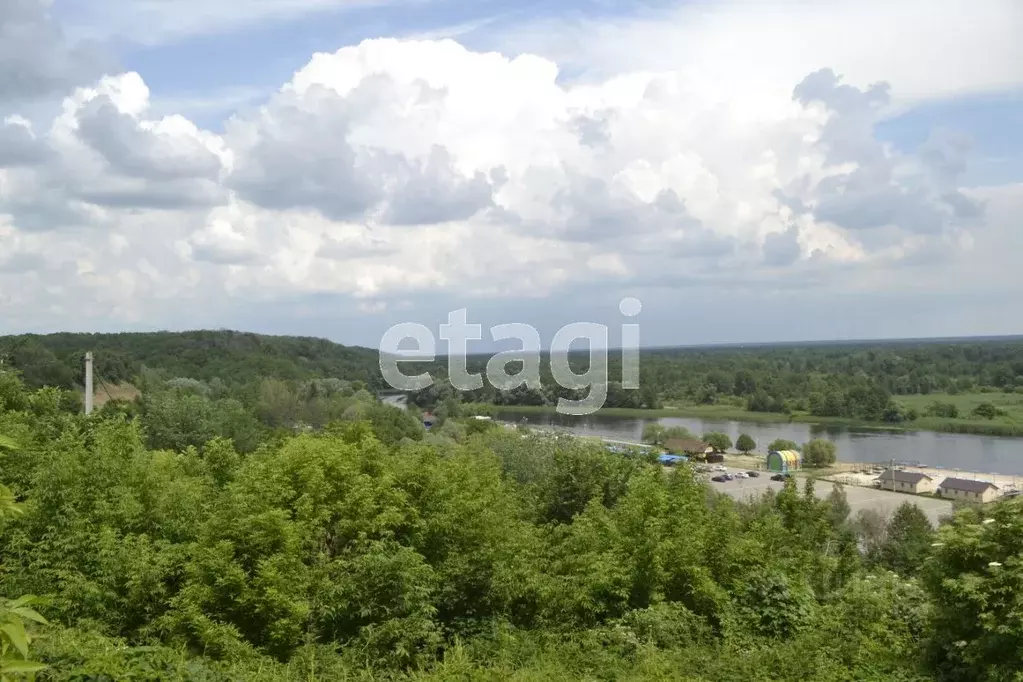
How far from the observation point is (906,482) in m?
39.0

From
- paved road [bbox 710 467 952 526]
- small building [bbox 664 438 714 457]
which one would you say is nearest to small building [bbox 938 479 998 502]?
paved road [bbox 710 467 952 526]

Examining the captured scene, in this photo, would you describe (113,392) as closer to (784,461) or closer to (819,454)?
(784,461)

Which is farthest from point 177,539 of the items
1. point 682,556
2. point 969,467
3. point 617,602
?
Result: point 969,467

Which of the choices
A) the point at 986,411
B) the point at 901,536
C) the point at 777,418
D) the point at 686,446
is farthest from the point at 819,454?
the point at 777,418

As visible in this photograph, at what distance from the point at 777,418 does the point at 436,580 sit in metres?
72.3

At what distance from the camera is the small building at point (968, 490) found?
107 ft

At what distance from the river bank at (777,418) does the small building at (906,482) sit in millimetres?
25583

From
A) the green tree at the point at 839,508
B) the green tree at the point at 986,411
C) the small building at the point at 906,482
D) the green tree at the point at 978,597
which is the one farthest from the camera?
the green tree at the point at 986,411

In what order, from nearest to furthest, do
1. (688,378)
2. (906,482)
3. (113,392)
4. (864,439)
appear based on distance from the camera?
(113,392), (906,482), (864,439), (688,378)

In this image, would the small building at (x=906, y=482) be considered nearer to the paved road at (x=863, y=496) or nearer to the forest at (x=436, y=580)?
the paved road at (x=863, y=496)

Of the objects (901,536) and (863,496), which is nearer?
(901,536)

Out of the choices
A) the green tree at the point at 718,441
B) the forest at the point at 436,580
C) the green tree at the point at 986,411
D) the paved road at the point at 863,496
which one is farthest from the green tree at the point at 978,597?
the green tree at the point at 986,411

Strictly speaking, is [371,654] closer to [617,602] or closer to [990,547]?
[617,602]

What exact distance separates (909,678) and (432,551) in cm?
508
